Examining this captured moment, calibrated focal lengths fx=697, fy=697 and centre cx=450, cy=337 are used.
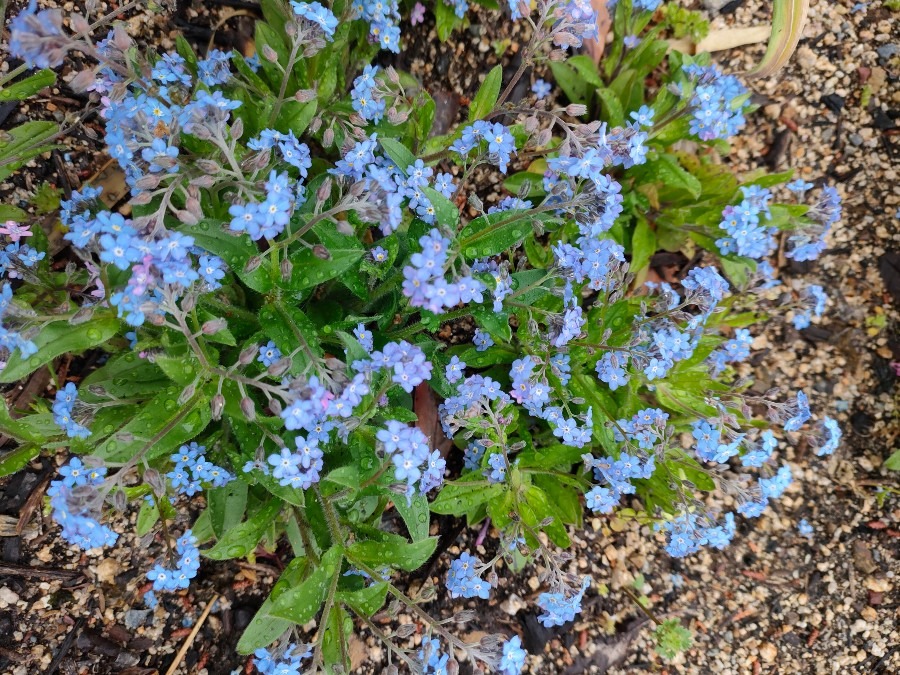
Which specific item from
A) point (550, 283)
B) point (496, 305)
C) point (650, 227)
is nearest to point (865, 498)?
point (650, 227)

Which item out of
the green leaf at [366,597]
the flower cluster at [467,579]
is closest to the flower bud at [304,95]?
the green leaf at [366,597]

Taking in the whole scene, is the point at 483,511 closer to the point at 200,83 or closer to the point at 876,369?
the point at 200,83

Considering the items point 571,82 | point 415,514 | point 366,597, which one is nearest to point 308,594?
point 366,597

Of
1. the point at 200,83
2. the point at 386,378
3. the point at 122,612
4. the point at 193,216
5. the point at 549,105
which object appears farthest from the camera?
the point at 549,105

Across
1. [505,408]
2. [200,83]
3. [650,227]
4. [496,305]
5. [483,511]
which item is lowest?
[483,511]

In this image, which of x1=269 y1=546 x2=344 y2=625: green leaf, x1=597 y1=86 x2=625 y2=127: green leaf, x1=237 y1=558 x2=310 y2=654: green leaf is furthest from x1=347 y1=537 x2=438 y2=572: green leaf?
x1=597 y1=86 x2=625 y2=127: green leaf

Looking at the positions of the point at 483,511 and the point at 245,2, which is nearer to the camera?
the point at 483,511
